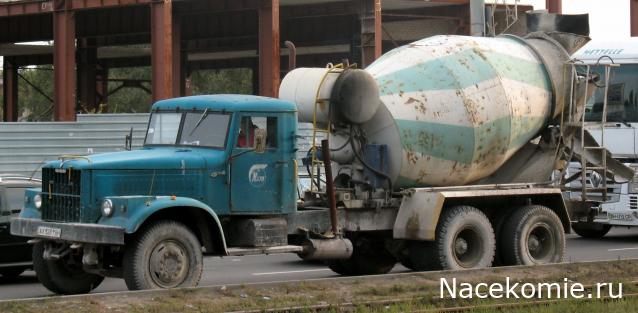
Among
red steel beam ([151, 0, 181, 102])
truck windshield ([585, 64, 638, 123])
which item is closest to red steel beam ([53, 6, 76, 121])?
red steel beam ([151, 0, 181, 102])

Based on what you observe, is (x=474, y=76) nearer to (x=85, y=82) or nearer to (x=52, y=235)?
(x=52, y=235)

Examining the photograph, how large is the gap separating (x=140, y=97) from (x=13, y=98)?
26.3m

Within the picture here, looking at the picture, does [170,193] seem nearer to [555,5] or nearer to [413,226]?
[413,226]

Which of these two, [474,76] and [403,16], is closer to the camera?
[474,76]

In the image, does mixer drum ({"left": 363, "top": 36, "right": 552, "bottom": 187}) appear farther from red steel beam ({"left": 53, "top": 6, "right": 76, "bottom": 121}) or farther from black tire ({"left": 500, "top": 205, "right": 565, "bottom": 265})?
red steel beam ({"left": 53, "top": 6, "right": 76, "bottom": 121})

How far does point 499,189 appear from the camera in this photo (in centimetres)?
1573

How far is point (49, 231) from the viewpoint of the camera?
41.8ft

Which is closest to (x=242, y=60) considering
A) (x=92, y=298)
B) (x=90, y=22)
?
(x=90, y=22)

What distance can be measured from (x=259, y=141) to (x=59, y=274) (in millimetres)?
2864

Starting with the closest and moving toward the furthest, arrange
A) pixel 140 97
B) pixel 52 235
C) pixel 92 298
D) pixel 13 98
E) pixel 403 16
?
pixel 92 298
pixel 52 235
pixel 403 16
pixel 13 98
pixel 140 97

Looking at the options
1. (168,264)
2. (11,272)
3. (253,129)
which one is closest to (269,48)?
(11,272)

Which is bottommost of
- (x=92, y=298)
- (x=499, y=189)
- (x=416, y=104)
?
(x=92, y=298)

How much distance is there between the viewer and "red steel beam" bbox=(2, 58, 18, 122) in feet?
200

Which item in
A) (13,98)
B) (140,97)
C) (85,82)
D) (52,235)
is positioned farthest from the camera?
(140,97)
